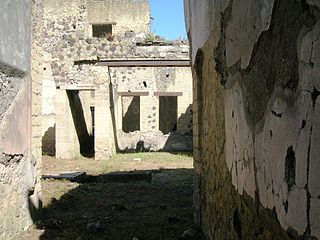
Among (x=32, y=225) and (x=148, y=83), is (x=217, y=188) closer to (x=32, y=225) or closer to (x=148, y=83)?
(x=32, y=225)

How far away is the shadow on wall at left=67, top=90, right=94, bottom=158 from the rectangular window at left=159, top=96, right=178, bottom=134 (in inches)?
156

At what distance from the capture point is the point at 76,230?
4688mm

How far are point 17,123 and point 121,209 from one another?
7.07 feet

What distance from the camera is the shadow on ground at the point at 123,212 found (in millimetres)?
4535

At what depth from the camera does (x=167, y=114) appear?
1848cm

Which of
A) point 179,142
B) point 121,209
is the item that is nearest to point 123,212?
point 121,209

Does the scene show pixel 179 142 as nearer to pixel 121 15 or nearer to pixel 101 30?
pixel 121 15

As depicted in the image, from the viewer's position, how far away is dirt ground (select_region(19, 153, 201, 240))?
454 cm

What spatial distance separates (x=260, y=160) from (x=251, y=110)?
280 mm

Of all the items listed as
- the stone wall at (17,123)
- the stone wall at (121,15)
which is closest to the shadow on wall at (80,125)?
the stone wall at (121,15)

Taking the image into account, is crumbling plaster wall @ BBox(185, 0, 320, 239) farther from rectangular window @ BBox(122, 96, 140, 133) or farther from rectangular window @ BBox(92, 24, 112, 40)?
rectangular window @ BBox(92, 24, 112, 40)

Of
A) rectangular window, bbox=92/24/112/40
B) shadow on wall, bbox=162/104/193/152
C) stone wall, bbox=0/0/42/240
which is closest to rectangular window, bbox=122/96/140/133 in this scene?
shadow on wall, bbox=162/104/193/152

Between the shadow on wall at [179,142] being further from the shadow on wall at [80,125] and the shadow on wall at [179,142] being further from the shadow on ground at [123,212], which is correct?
the shadow on ground at [123,212]

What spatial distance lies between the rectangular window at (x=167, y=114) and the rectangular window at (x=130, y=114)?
1.05 m
